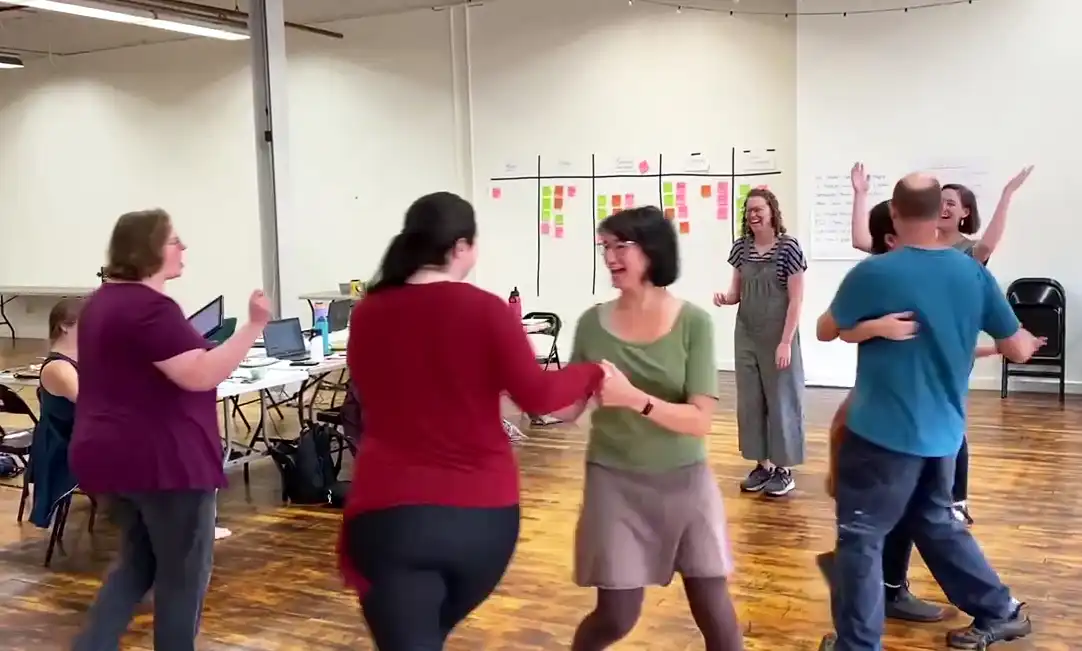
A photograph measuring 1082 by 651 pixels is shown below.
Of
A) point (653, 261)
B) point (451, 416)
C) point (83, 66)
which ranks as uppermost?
point (83, 66)

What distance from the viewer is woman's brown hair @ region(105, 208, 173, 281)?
2564mm

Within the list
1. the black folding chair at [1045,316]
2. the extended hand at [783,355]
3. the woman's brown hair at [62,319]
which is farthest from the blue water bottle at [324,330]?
the black folding chair at [1045,316]

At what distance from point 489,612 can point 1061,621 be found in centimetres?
198

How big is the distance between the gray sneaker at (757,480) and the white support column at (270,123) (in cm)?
458

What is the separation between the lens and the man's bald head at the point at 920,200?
2709 mm

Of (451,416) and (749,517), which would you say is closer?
(451,416)

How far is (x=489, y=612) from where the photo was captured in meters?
3.73

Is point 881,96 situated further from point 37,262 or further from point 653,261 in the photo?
point 37,262

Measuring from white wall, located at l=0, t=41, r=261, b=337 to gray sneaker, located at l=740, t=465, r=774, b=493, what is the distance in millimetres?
7390

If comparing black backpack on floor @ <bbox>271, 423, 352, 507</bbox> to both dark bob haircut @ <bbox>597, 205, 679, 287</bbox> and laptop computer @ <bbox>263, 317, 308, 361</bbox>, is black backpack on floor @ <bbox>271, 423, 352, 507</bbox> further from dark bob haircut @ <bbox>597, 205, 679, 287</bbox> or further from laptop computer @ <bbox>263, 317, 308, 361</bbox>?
dark bob haircut @ <bbox>597, 205, 679, 287</bbox>

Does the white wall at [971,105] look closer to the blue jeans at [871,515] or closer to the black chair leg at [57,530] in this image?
the blue jeans at [871,515]

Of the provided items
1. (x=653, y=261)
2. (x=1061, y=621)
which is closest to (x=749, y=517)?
(x=1061, y=621)

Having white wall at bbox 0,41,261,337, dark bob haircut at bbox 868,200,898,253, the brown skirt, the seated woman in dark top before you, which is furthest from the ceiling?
the brown skirt

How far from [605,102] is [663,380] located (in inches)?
281
